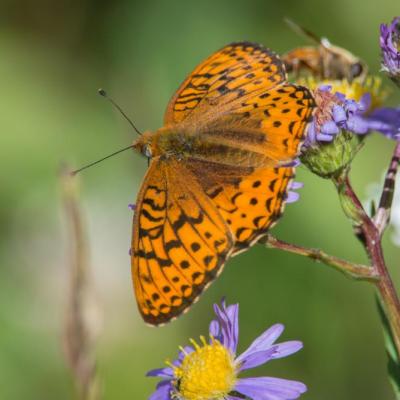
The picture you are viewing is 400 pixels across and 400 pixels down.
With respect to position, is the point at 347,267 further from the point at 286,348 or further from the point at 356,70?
the point at 356,70

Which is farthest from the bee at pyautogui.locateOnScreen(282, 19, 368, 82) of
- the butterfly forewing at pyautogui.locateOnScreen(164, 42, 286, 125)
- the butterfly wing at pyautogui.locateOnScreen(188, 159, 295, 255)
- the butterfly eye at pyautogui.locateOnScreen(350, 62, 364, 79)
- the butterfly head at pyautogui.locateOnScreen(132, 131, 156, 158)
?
the butterfly wing at pyautogui.locateOnScreen(188, 159, 295, 255)

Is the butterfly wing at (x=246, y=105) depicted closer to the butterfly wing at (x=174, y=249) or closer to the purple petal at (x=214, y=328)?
the butterfly wing at (x=174, y=249)

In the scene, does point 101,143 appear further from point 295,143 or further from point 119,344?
point 295,143

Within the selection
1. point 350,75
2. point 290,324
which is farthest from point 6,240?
point 350,75

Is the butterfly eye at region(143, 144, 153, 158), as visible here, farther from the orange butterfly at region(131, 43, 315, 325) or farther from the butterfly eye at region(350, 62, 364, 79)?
the butterfly eye at region(350, 62, 364, 79)

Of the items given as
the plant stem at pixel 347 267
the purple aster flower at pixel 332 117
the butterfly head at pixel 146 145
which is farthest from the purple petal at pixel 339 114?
the butterfly head at pixel 146 145

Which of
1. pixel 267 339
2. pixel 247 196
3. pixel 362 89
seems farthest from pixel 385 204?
pixel 362 89
